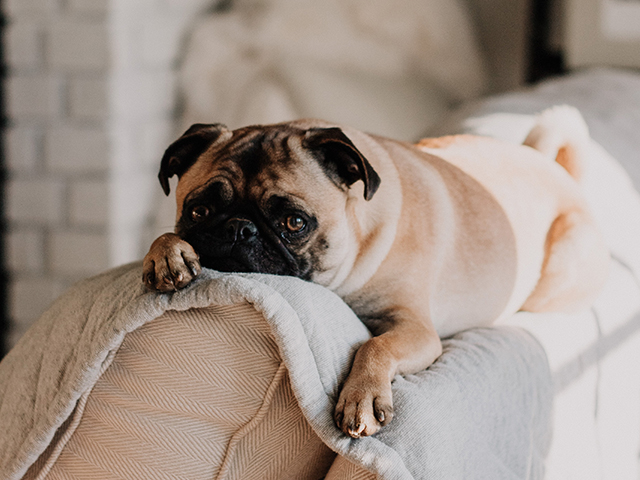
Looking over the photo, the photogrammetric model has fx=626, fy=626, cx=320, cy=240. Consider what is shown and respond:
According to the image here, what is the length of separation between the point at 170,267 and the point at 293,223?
314 millimetres

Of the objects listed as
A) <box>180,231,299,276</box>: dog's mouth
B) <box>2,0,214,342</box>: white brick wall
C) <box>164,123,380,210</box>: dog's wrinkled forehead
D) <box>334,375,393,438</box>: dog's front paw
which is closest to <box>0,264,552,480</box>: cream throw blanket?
<box>334,375,393,438</box>: dog's front paw

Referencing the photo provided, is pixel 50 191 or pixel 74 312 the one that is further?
pixel 50 191

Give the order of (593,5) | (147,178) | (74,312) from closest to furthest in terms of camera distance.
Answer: (74,312) → (147,178) → (593,5)

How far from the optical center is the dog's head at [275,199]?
119cm

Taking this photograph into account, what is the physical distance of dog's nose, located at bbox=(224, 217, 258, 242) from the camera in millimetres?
1172

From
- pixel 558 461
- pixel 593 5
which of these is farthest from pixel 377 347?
pixel 593 5

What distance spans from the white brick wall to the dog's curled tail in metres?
1.68

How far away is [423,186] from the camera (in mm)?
1517

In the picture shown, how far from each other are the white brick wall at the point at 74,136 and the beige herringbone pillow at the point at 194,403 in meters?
1.81

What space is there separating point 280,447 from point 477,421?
0.37m

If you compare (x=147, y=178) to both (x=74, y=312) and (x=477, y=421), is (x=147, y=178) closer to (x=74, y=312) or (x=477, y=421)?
(x=74, y=312)

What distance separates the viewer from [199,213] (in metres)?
1.26

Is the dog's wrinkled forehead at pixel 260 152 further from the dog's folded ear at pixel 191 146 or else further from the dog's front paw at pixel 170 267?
the dog's front paw at pixel 170 267

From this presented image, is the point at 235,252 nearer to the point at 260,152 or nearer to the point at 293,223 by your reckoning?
the point at 293,223
